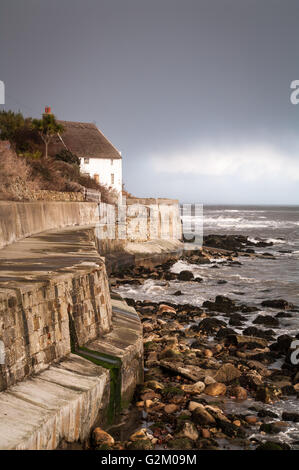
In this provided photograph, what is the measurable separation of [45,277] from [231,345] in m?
5.76

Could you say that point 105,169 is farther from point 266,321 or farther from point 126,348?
point 126,348

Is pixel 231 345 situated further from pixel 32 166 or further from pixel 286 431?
pixel 32 166

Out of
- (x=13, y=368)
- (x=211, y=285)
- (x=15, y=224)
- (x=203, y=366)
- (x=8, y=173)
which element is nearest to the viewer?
(x=13, y=368)

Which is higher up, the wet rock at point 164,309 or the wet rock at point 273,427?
the wet rock at point 164,309

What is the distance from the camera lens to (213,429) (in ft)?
19.9

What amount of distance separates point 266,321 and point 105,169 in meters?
26.0

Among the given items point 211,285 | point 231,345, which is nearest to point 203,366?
point 231,345

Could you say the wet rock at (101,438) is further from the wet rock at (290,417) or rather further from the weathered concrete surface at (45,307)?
the wet rock at (290,417)

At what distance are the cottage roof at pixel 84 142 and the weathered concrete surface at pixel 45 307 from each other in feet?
88.9

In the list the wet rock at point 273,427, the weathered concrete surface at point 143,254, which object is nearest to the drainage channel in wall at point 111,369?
the wet rock at point 273,427

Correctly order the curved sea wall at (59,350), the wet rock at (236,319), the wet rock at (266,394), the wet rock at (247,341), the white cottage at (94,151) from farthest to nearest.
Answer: the white cottage at (94,151) < the wet rock at (236,319) < the wet rock at (247,341) < the wet rock at (266,394) < the curved sea wall at (59,350)

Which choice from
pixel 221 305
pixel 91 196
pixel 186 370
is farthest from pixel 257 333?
pixel 91 196

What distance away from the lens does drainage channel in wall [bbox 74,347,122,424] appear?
238 inches

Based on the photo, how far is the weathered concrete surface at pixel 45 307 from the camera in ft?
15.9
